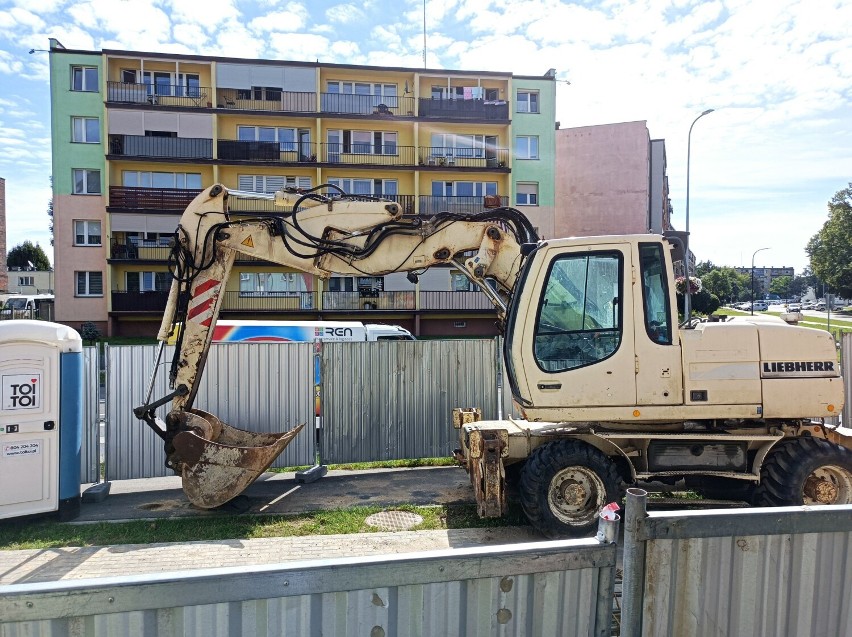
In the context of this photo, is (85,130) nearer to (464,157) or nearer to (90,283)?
(90,283)

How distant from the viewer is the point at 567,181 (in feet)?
130

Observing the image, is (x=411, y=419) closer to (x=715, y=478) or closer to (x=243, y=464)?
(x=243, y=464)

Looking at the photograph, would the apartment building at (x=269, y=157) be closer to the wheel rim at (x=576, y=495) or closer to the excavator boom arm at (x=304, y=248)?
the excavator boom arm at (x=304, y=248)

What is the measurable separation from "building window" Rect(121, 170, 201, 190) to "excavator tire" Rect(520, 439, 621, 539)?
29584 millimetres

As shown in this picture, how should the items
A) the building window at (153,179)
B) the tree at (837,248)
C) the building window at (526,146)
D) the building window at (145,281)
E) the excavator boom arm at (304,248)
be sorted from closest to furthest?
the excavator boom arm at (304,248) < the building window at (153,179) < the building window at (145,281) < the building window at (526,146) < the tree at (837,248)

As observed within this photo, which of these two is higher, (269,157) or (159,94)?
(159,94)

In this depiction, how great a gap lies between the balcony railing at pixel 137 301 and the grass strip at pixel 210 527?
83.9 feet

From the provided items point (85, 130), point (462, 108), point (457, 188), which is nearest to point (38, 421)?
point (457, 188)

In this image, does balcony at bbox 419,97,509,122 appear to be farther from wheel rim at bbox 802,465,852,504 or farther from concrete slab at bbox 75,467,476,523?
wheel rim at bbox 802,465,852,504

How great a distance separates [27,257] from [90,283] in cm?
5479

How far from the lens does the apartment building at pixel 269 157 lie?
29.9m

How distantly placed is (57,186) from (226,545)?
3058 cm

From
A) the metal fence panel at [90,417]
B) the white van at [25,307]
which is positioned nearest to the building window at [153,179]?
the white van at [25,307]

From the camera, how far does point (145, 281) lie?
31156mm
